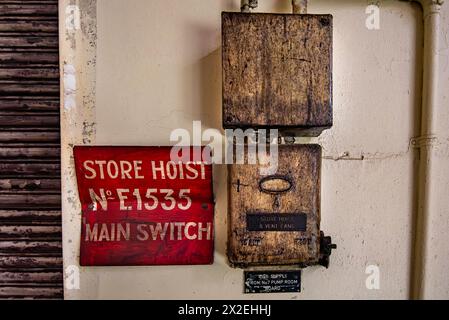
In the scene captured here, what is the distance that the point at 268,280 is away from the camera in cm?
128

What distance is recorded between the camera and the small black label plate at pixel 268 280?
1279mm

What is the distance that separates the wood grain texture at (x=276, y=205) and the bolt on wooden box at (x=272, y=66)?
138mm

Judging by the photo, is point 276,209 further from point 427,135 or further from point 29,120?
point 29,120

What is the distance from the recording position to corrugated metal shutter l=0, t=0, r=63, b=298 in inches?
56.1

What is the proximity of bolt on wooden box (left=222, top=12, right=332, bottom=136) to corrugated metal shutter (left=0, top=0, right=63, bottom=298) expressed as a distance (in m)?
0.92

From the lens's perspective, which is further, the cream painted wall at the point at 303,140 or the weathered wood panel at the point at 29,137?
the weathered wood panel at the point at 29,137

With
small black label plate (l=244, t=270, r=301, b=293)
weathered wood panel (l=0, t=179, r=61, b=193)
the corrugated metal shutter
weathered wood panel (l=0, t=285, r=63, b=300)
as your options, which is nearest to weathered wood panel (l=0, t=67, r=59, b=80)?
the corrugated metal shutter

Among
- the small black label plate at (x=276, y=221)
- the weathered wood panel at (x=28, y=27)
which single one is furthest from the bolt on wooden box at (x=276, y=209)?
the weathered wood panel at (x=28, y=27)

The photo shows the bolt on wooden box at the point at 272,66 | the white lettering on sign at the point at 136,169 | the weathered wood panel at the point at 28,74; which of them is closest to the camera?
the bolt on wooden box at the point at 272,66

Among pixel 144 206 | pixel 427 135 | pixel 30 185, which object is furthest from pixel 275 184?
pixel 30 185

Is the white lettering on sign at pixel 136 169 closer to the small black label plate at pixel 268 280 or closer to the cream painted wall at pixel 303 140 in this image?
the cream painted wall at pixel 303 140

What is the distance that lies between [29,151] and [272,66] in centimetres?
119

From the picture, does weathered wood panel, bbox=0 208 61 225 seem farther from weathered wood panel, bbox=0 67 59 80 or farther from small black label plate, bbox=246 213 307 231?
small black label plate, bbox=246 213 307 231

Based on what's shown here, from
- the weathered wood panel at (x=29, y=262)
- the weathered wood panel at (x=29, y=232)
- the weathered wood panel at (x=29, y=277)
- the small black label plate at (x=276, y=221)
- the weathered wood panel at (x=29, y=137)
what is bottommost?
the weathered wood panel at (x=29, y=277)
